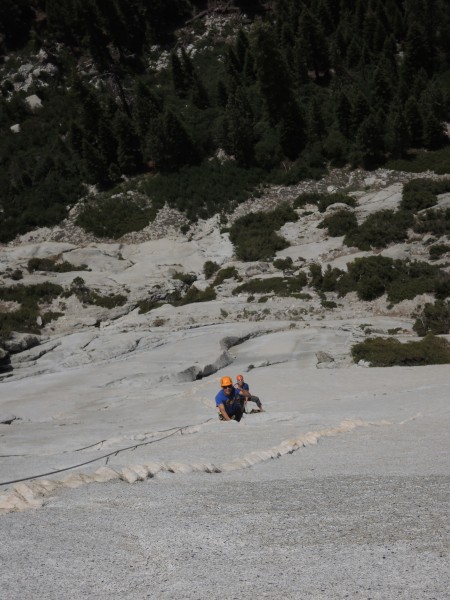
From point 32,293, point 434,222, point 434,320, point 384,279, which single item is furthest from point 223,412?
point 434,222

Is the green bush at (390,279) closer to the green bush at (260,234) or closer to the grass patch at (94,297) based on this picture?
the green bush at (260,234)

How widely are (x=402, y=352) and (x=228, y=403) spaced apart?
9011 mm

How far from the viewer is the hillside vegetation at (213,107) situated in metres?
51.9

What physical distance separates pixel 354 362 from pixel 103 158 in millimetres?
48335

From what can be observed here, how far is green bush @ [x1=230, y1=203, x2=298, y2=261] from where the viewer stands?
1529 inches

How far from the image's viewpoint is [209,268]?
38594 millimetres

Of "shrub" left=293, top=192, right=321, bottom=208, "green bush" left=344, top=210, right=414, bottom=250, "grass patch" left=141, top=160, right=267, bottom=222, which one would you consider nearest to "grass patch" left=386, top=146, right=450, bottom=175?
"shrub" left=293, top=192, right=321, bottom=208

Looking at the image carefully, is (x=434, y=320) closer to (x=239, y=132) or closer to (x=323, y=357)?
(x=323, y=357)

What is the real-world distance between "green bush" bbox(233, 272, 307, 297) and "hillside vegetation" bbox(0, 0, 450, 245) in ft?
63.4

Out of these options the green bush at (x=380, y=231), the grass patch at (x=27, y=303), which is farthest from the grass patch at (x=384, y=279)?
the grass patch at (x=27, y=303)

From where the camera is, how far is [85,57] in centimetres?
8600

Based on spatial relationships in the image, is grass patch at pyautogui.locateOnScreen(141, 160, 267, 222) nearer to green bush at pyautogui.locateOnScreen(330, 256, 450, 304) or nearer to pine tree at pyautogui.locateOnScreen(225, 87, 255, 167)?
pine tree at pyautogui.locateOnScreen(225, 87, 255, 167)

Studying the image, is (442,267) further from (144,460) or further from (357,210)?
(144,460)

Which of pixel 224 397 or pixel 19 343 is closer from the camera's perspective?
pixel 224 397
